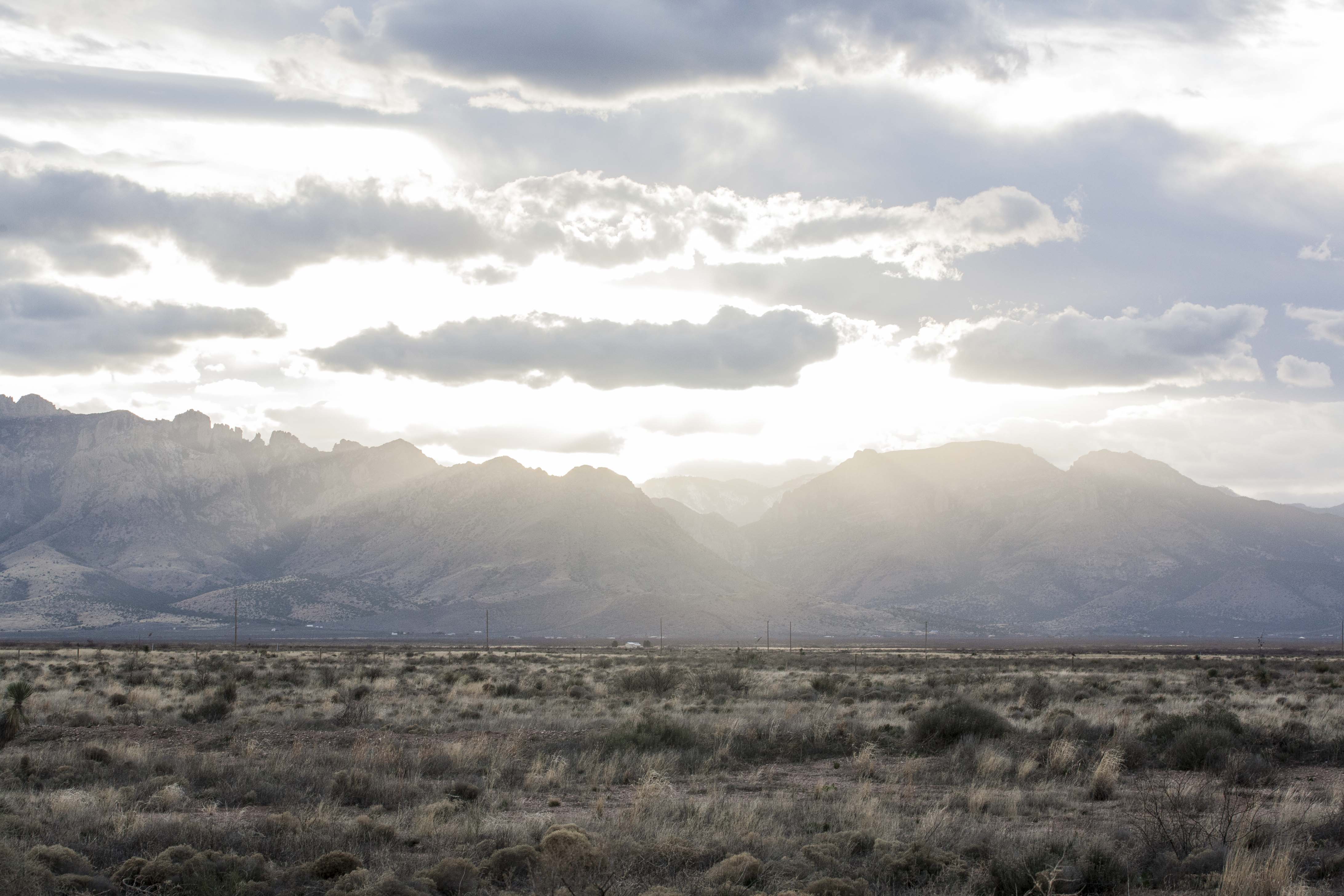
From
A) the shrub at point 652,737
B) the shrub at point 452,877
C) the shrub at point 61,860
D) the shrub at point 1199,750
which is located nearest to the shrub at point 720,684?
the shrub at point 652,737

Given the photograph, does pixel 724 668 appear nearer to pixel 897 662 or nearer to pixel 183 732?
pixel 897 662

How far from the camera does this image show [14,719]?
21.3m

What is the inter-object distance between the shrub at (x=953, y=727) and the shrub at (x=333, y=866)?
525 inches

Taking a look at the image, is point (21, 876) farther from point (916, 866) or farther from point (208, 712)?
point (208, 712)

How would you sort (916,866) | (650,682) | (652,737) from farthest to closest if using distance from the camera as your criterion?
(650,682)
(652,737)
(916,866)

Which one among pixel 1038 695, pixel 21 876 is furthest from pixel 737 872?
pixel 1038 695

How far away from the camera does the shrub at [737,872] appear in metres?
10.5

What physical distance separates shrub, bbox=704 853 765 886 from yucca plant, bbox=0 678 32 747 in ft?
55.0

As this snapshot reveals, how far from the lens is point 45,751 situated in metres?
18.6

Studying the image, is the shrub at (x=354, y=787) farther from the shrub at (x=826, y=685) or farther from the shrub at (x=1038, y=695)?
the shrub at (x=826, y=685)

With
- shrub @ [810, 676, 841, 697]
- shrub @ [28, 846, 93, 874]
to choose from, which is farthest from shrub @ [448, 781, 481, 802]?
shrub @ [810, 676, 841, 697]

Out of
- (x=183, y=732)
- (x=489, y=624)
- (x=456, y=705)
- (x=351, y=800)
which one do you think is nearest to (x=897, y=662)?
(x=456, y=705)

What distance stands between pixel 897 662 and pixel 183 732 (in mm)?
48195

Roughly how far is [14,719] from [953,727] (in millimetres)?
19936
